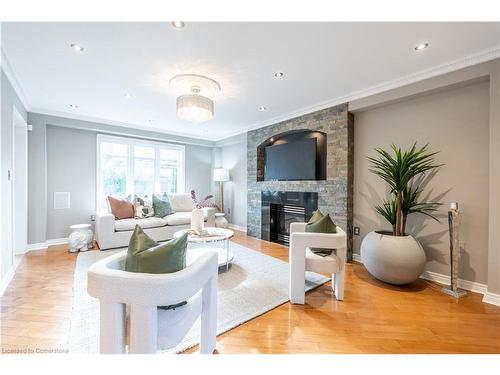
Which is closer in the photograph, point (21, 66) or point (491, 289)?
point (491, 289)

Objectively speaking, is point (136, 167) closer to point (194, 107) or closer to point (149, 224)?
point (149, 224)

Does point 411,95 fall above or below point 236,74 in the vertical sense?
below

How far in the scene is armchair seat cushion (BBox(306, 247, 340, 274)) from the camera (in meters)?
2.09

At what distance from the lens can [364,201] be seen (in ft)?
10.6

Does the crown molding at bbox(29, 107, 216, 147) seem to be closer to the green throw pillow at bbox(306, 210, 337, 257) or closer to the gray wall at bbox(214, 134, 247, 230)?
the gray wall at bbox(214, 134, 247, 230)

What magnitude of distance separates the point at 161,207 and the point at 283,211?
249cm

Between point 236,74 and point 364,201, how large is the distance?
99.4 inches

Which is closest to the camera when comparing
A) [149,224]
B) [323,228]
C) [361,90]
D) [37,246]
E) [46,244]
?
[323,228]

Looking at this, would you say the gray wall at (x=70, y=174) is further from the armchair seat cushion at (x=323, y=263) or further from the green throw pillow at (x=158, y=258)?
the armchair seat cushion at (x=323, y=263)

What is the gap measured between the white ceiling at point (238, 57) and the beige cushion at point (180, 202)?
2.23 m

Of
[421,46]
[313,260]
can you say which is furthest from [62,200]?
[421,46]

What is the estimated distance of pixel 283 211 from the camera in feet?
14.1
